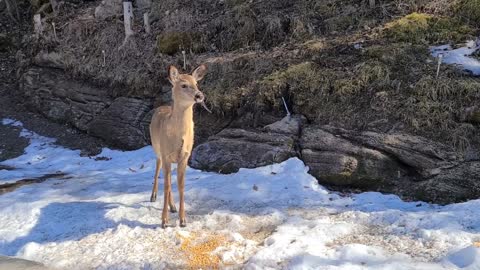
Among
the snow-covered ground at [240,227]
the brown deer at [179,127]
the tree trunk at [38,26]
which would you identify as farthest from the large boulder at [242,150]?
the tree trunk at [38,26]

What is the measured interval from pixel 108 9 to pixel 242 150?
7.61 metres

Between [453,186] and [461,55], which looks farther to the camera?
[461,55]

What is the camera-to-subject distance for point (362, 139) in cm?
746

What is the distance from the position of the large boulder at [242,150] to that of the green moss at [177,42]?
3.32 meters

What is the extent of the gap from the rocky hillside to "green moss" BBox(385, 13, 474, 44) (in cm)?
3

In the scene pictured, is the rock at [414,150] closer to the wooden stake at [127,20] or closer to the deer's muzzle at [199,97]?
the deer's muzzle at [199,97]

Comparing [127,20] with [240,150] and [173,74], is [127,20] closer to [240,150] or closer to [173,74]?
[240,150]

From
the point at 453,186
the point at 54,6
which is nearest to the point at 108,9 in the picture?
the point at 54,6

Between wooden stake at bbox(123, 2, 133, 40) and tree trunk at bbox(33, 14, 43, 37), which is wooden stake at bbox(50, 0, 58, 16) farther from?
wooden stake at bbox(123, 2, 133, 40)

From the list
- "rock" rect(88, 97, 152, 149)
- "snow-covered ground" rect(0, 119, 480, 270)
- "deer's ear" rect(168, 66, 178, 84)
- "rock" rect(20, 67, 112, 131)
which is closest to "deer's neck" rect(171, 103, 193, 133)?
"deer's ear" rect(168, 66, 178, 84)

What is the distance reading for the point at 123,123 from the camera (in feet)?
34.5

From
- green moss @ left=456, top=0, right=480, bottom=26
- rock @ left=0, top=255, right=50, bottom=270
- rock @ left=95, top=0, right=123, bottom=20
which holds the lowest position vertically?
rock @ left=0, top=255, right=50, bottom=270

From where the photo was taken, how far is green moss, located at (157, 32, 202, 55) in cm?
1134

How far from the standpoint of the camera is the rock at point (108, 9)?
13.6m
